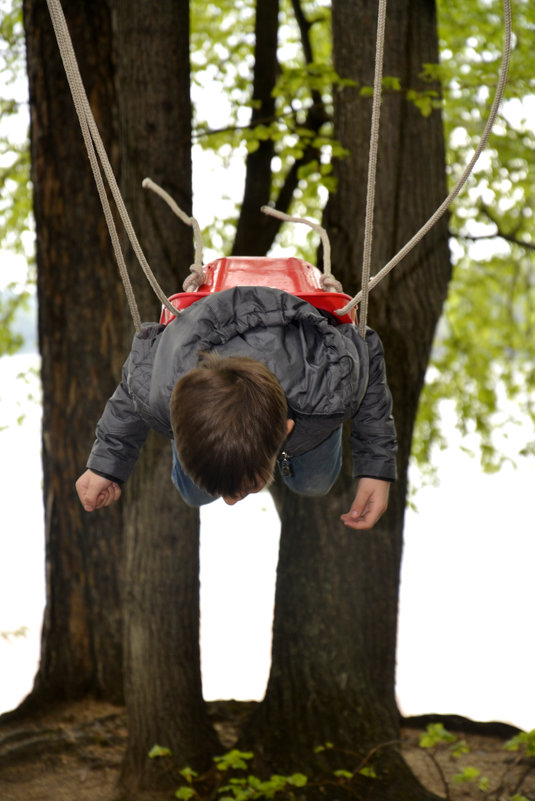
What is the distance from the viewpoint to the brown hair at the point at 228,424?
1452mm

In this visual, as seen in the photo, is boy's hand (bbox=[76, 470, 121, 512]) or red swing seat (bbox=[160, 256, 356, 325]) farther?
boy's hand (bbox=[76, 470, 121, 512])

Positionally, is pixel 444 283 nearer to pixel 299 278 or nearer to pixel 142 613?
pixel 299 278

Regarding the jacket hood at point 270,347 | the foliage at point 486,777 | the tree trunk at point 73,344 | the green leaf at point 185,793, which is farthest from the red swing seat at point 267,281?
the green leaf at point 185,793

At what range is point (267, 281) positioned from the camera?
6.01ft

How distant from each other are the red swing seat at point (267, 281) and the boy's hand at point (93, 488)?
0.41 metres

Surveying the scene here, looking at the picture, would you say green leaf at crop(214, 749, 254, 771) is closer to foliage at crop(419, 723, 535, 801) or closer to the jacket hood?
foliage at crop(419, 723, 535, 801)

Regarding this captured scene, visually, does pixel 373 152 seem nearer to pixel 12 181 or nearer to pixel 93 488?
pixel 93 488

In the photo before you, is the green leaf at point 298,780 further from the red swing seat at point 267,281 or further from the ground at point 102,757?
the red swing seat at point 267,281

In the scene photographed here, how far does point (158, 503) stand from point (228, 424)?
1.66 m

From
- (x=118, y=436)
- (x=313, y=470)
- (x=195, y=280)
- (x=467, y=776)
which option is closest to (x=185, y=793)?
(x=467, y=776)

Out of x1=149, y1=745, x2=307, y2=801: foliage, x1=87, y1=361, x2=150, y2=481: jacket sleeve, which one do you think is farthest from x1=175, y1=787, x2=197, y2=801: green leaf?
x1=87, y1=361, x2=150, y2=481: jacket sleeve

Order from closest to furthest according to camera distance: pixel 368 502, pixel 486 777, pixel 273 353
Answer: pixel 273 353 < pixel 368 502 < pixel 486 777

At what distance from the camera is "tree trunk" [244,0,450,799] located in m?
2.98

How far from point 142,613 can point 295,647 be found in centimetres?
60
